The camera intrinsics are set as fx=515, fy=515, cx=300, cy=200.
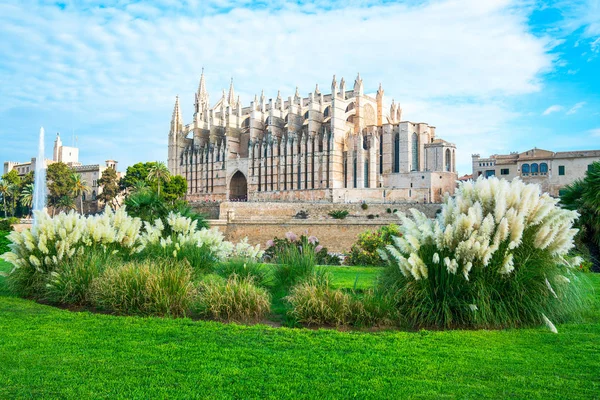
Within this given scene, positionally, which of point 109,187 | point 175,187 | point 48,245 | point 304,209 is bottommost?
point 48,245

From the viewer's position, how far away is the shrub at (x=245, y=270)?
923 cm

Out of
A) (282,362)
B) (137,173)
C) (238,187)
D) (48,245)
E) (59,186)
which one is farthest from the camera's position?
(238,187)

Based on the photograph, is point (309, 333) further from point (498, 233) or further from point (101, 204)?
point (101, 204)

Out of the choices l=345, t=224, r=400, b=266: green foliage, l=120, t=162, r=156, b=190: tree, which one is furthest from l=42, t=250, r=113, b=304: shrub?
l=120, t=162, r=156, b=190: tree

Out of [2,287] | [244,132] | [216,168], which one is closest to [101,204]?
[216,168]

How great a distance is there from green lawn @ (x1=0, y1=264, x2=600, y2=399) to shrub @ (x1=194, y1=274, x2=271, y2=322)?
525 millimetres

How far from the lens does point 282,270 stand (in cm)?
963

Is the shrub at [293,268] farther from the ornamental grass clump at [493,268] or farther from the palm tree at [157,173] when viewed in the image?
the palm tree at [157,173]

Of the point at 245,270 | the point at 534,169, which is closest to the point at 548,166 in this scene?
the point at 534,169

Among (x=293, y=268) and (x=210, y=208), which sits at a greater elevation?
(x=210, y=208)

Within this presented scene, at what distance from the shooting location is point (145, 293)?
742cm

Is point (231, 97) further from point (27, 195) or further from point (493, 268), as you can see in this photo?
point (493, 268)

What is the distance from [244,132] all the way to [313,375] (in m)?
61.4

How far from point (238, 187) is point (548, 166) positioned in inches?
1376
